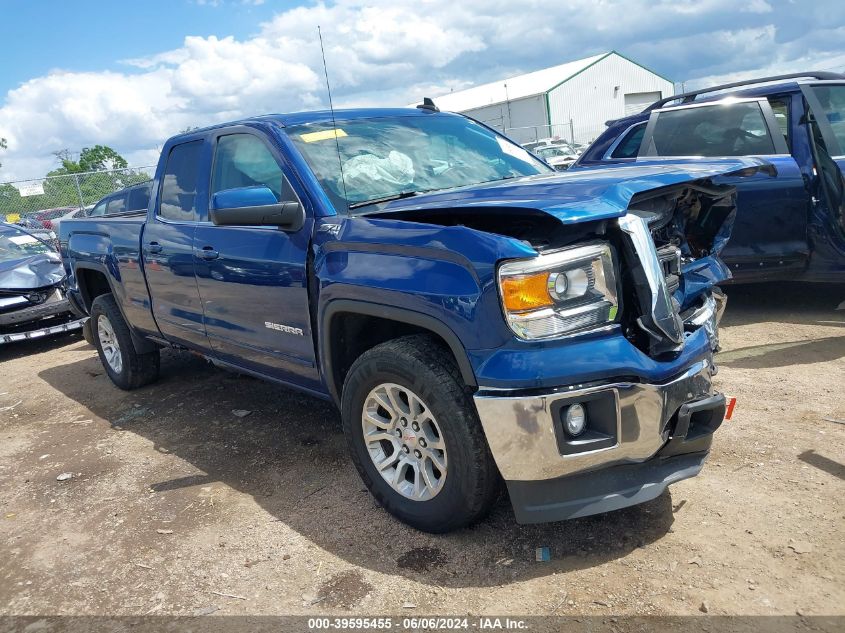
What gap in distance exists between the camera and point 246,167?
4121mm

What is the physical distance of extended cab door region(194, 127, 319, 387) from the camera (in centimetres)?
362

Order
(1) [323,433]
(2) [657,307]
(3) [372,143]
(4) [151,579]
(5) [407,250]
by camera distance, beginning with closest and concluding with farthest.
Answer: (2) [657,307] → (5) [407,250] → (4) [151,579] → (3) [372,143] → (1) [323,433]

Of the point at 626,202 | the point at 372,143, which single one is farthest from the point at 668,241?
the point at 372,143

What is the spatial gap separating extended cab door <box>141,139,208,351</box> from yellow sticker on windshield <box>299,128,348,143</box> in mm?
958

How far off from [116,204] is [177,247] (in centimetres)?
672

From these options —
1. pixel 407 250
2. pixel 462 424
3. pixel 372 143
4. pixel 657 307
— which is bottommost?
pixel 462 424

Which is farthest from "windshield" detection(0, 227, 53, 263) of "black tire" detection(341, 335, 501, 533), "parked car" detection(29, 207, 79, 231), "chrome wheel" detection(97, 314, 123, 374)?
"parked car" detection(29, 207, 79, 231)

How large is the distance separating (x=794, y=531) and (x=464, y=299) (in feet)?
5.54

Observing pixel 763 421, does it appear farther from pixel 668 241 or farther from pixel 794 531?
pixel 668 241

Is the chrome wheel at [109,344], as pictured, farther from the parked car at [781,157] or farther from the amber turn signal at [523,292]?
the amber turn signal at [523,292]

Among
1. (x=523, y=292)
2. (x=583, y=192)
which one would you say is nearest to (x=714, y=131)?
(x=583, y=192)

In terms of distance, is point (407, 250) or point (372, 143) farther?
point (372, 143)

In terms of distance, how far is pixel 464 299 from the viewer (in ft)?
8.76

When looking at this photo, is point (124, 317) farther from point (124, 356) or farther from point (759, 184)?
point (759, 184)
